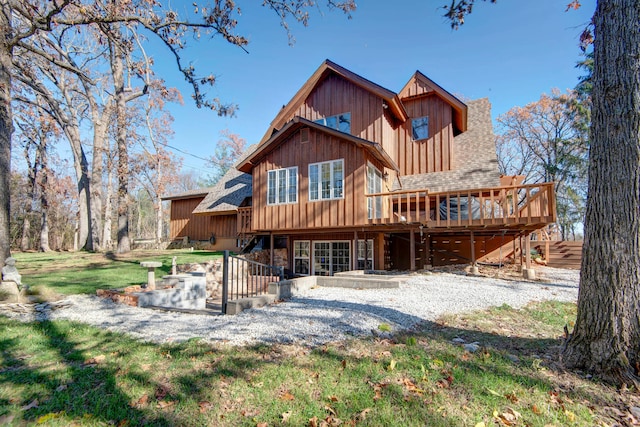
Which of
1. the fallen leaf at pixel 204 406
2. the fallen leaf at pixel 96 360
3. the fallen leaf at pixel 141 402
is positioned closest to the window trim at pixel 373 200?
the fallen leaf at pixel 96 360

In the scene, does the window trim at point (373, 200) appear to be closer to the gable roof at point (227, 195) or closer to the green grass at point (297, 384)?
the gable roof at point (227, 195)

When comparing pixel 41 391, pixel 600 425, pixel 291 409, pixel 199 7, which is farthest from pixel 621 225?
pixel 199 7

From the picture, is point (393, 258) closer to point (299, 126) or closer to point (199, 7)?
point (299, 126)

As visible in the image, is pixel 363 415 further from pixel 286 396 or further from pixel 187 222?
pixel 187 222

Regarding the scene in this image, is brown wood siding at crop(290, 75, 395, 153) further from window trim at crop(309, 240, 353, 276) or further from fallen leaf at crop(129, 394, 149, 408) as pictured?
fallen leaf at crop(129, 394, 149, 408)

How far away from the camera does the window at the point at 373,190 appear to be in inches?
457

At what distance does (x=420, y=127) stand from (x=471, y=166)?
2846 mm

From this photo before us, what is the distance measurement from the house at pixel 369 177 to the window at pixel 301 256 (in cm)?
5

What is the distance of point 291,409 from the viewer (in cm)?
259

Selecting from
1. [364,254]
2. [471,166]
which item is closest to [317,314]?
[364,254]

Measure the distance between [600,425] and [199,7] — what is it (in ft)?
27.8

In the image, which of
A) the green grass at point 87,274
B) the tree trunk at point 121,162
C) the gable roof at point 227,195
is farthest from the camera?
the gable roof at point 227,195

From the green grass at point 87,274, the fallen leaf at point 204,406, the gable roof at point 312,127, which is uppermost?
the gable roof at point 312,127

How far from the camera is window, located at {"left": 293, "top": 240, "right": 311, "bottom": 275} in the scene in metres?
14.2
